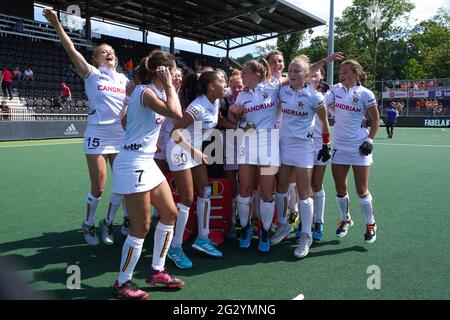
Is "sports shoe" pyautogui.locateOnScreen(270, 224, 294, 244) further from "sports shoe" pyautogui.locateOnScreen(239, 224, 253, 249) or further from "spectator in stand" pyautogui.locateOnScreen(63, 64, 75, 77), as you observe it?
"spectator in stand" pyautogui.locateOnScreen(63, 64, 75, 77)

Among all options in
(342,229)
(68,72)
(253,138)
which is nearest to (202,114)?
(253,138)

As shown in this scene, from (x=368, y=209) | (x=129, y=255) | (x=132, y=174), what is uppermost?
(x=132, y=174)

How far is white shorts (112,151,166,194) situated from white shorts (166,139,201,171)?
2.35 feet

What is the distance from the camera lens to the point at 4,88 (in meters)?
18.9

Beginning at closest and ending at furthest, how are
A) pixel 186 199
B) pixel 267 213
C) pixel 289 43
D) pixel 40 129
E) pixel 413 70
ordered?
1. pixel 186 199
2. pixel 267 213
3. pixel 40 129
4. pixel 289 43
5. pixel 413 70

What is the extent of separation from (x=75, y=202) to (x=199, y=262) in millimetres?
3123

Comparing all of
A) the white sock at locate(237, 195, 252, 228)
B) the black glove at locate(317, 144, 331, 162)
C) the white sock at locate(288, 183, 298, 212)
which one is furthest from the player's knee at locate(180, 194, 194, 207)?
the white sock at locate(288, 183, 298, 212)

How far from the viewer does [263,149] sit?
4.34 meters

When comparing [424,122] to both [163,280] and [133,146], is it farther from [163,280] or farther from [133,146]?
[133,146]

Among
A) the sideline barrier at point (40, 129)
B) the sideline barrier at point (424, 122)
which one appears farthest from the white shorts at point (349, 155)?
the sideline barrier at point (424, 122)

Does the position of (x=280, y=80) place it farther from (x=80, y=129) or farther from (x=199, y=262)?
(x=80, y=129)

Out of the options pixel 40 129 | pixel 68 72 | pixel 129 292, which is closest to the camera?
pixel 129 292

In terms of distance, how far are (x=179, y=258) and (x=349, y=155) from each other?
2.22 meters

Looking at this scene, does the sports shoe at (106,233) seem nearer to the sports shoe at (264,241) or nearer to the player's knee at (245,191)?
the player's knee at (245,191)
